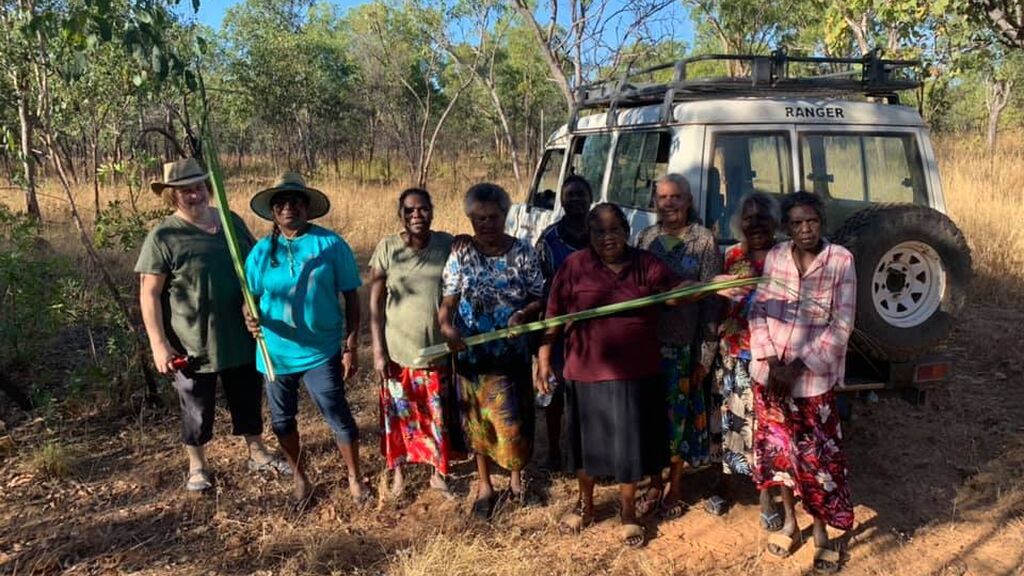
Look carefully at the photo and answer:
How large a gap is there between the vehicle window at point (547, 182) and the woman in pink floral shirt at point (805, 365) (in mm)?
2591

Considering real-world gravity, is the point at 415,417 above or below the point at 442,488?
above

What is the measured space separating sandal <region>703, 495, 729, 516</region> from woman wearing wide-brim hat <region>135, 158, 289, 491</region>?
7.41 feet

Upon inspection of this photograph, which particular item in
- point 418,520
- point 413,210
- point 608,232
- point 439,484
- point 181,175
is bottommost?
point 418,520

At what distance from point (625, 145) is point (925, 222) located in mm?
1664

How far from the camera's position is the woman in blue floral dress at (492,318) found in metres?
2.84

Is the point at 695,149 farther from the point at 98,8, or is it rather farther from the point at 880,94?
the point at 98,8

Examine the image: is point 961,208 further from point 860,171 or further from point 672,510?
point 672,510

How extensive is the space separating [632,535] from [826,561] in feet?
2.50

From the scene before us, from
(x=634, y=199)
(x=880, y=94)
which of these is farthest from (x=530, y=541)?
(x=880, y=94)

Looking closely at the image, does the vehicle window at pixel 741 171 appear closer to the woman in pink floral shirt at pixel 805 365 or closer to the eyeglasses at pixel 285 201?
the woman in pink floral shirt at pixel 805 365

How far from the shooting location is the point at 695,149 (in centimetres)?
353

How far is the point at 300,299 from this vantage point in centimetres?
291

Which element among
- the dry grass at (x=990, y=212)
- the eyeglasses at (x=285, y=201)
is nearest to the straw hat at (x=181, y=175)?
the eyeglasses at (x=285, y=201)

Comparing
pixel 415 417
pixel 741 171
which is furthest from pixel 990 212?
pixel 415 417
